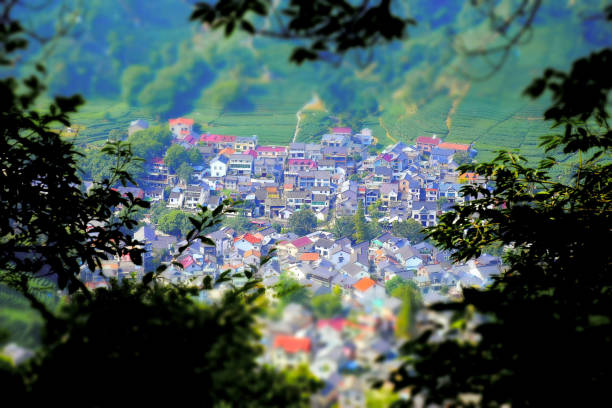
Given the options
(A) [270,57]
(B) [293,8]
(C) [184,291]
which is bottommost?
(C) [184,291]

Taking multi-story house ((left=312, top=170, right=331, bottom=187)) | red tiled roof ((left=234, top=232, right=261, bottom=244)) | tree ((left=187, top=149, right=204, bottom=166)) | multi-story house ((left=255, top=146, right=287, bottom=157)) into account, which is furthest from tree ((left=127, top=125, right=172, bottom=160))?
multi-story house ((left=312, top=170, right=331, bottom=187))

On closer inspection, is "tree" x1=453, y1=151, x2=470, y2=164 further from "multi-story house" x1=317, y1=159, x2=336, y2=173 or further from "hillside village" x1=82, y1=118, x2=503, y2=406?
"multi-story house" x1=317, y1=159, x2=336, y2=173

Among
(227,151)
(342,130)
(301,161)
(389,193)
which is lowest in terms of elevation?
(389,193)

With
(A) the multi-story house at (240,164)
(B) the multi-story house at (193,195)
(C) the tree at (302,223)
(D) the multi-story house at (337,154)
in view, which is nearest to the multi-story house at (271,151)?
(A) the multi-story house at (240,164)

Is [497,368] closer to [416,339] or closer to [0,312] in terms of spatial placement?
[416,339]

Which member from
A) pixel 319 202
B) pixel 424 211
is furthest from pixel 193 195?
pixel 424 211

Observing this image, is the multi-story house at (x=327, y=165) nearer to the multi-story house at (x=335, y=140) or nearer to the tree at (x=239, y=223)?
the multi-story house at (x=335, y=140)

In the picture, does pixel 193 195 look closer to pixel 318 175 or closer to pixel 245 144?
pixel 245 144

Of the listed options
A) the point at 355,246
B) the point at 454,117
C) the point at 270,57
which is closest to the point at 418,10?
the point at 270,57
